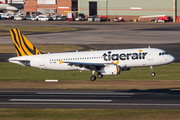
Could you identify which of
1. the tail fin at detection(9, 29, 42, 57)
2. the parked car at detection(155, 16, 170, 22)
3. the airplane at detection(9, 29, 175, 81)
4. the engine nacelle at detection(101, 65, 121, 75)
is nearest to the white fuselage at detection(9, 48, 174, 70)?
the airplane at detection(9, 29, 175, 81)

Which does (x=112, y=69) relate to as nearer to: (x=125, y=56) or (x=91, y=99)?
(x=125, y=56)

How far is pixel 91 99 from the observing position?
140ft

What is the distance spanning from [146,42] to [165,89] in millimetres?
59108

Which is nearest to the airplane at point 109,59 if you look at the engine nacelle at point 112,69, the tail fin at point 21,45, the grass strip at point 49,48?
the engine nacelle at point 112,69

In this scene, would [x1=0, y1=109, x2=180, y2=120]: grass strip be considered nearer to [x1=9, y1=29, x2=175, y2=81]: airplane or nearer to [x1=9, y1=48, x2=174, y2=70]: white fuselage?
[x1=9, y1=29, x2=175, y2=81]: airplane

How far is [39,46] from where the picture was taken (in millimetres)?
100625

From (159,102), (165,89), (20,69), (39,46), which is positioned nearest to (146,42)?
(39,46)

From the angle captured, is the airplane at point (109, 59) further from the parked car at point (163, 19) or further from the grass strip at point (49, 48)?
the parked car at point (163, 19)

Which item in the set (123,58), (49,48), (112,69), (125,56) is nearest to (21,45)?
(112,69)

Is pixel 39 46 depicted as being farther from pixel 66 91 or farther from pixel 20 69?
pixel 66 91

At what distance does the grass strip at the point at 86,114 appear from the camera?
112 feet

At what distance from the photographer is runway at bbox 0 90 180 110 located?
39156 mm

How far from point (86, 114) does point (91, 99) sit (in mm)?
6978

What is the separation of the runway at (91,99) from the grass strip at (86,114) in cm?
182
